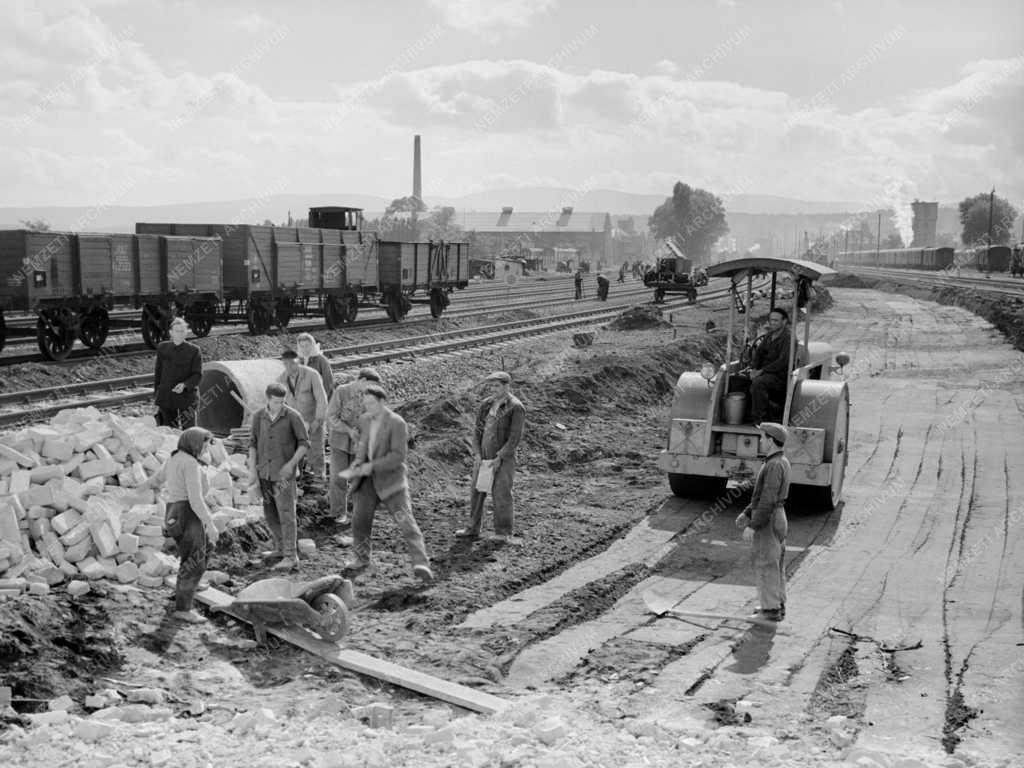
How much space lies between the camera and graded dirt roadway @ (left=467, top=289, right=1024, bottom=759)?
21.4 feet

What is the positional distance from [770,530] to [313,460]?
5069mm

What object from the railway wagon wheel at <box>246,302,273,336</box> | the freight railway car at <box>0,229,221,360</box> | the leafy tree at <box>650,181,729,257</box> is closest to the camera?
the freight railway car at <box>0,229,221,360</box>

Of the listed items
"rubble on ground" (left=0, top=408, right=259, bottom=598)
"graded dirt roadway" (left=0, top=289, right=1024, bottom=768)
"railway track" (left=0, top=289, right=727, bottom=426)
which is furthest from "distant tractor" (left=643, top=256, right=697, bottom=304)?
"rubble on ground" (left=0, top=408, right=259, bottom=598)

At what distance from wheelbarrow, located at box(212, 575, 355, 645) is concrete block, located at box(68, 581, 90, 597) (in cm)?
104

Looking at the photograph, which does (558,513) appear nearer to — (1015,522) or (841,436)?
(841,436)

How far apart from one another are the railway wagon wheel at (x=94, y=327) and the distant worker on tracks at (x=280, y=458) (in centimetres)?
1389

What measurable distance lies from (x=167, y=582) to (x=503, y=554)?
2.96 metres

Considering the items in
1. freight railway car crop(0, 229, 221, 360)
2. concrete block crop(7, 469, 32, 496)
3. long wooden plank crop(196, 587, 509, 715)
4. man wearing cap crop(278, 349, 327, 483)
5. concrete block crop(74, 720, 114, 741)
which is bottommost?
long wooden plank crop(196, 587, 509, 715)

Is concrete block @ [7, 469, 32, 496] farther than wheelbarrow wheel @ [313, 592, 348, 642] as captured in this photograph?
Yes

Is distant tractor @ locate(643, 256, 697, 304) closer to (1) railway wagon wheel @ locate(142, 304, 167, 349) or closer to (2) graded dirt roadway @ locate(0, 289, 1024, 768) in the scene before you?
(1) railway wagon wheel @ locate(142, 304, 167, 349)

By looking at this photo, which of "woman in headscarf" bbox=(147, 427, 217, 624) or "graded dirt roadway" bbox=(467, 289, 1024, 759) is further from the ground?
"woman in headscarf" bbox=(147, 427, 217, 624)

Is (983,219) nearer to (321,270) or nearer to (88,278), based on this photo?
(321,270)

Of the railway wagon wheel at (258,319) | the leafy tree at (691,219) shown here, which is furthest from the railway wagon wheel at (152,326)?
the leafy tree at (691,219)

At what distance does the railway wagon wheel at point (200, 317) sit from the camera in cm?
2525
